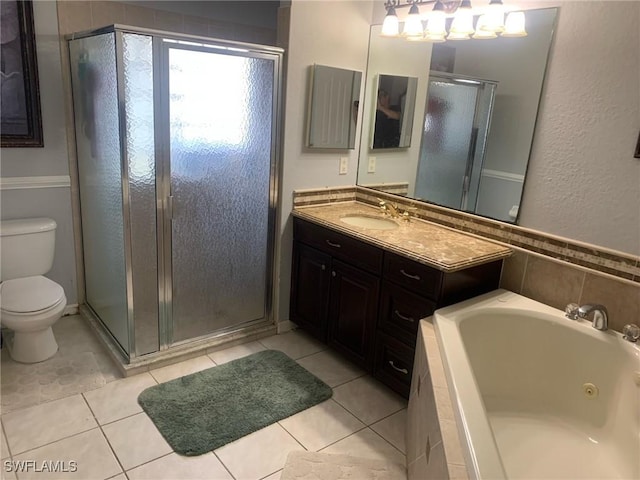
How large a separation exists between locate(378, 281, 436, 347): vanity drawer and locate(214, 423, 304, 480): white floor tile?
2.33 feet

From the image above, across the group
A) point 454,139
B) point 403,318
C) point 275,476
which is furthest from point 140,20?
point 275,476

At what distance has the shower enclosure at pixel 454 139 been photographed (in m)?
2.52

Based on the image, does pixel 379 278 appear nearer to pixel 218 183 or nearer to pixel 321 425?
pixel 321 425

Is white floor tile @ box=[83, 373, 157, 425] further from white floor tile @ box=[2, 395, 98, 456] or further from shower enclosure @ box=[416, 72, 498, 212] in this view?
shower enclosure @ box=[416, 72, 498, 212]

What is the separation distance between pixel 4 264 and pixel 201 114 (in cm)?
137

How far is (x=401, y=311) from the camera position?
2.39 metres

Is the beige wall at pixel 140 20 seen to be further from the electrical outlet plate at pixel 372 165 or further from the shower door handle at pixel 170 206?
the electrical outlet plate at pixel 372 165

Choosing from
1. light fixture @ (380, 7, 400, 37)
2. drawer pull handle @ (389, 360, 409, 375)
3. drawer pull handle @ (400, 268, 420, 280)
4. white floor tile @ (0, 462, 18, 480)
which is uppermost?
light fixture @ (380, 7, 400, 37)

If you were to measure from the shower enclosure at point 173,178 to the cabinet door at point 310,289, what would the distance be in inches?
7.5

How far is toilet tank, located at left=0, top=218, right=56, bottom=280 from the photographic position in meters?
2.65

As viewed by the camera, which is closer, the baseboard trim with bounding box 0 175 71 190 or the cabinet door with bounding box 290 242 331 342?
the baseboard trim with bounding box 0 175 71 190

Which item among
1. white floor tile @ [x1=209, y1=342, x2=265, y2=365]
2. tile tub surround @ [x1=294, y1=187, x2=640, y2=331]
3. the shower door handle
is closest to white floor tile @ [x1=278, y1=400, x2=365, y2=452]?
white floor tile @ [x1=209, y1=342, x2=265, y2=365]

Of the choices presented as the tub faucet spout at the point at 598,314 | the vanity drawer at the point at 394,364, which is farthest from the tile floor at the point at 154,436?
the tub faucet spout at the point at 598,314

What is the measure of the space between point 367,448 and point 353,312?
73 cm
